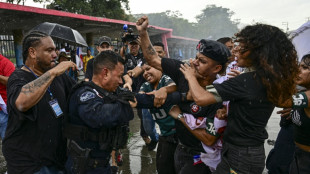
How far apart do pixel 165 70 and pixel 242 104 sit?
2.79 ft

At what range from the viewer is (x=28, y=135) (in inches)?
81.9

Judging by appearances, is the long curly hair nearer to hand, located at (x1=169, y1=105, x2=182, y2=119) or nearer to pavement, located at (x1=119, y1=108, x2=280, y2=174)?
hand, located at (x1=169, y1=105, x2=182, y2=119)

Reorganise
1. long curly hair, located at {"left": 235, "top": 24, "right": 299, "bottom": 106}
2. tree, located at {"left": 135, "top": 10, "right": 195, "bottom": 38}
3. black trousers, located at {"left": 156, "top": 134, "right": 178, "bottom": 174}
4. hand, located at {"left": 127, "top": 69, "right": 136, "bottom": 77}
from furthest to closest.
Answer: tree, located at {"left": 135, "top": 10, "right": 195, "bottom": 38}, hand, located at {"left": 127, "top": 69, "right": 136, "bottom": 77}, black trousers, located at {"left": 156, "top": 134, "right": 178, "bottom": 174}, long curly hair, located at {"left": 235, "top": 24, "right": 299, "bottom": 106}

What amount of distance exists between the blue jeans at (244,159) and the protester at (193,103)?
0.75ft

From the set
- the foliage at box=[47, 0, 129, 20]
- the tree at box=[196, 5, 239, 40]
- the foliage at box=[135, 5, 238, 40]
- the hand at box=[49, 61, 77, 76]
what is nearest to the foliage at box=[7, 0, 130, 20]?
the foliage at box=[47, 0, 129, 20]

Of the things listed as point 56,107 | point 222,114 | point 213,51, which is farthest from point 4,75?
point 222,114

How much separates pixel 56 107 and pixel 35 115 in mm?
223

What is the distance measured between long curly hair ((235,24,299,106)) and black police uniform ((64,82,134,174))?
1126mm

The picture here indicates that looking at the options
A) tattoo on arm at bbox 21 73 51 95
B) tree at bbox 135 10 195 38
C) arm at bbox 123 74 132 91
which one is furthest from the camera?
tree at bbox 135 10 195 38

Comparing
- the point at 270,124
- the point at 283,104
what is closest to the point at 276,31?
the point at 283,104

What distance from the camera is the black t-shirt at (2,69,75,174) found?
6.71 ft

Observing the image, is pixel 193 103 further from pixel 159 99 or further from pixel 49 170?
pixel 49 170

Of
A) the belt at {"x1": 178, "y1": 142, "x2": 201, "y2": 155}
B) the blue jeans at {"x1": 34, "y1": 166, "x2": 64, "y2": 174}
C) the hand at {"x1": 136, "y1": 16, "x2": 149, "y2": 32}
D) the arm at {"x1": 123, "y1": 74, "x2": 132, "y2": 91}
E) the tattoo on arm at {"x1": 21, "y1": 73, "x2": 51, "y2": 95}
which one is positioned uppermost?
the hand at {"x1": 136, "y1": 16, "x2": 149, "y2": 32}

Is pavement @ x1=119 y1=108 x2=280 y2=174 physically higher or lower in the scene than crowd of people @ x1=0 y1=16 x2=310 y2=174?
lower
